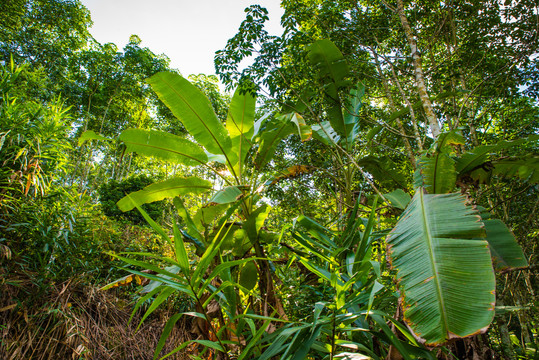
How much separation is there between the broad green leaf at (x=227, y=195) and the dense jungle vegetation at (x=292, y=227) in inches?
0.7

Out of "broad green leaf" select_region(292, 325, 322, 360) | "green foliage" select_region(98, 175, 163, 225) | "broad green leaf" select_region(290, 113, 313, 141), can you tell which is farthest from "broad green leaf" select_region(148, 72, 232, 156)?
"green foliage" select_region(98, 175, 163, 225)

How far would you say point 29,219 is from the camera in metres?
2.62

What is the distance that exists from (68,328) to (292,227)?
2.36 metres

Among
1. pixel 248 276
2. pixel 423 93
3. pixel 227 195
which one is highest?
pixel 423 93

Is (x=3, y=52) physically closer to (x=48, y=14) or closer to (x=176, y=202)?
(x=48, y=14)

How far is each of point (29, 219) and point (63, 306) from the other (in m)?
0.94

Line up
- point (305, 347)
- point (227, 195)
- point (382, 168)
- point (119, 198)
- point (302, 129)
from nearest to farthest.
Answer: point (305, 347) → point (227, 195) → point (302, 129) → point (382, 168) → point (119, 198)

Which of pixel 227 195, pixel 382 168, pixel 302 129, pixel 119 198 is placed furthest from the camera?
pixel 119 198

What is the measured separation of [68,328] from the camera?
2367mm

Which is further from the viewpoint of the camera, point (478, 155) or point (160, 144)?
point (160, 144)

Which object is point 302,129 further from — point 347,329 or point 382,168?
point 347,329

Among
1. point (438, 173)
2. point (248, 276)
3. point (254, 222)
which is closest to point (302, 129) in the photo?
point (254, 222)

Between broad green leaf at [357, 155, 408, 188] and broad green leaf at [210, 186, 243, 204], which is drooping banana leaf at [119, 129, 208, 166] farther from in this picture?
broad green leaf at [357, 155, 408, 188]

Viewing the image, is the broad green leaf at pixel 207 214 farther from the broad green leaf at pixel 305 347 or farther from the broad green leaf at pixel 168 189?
the broad green leaf at pixel 305 347
